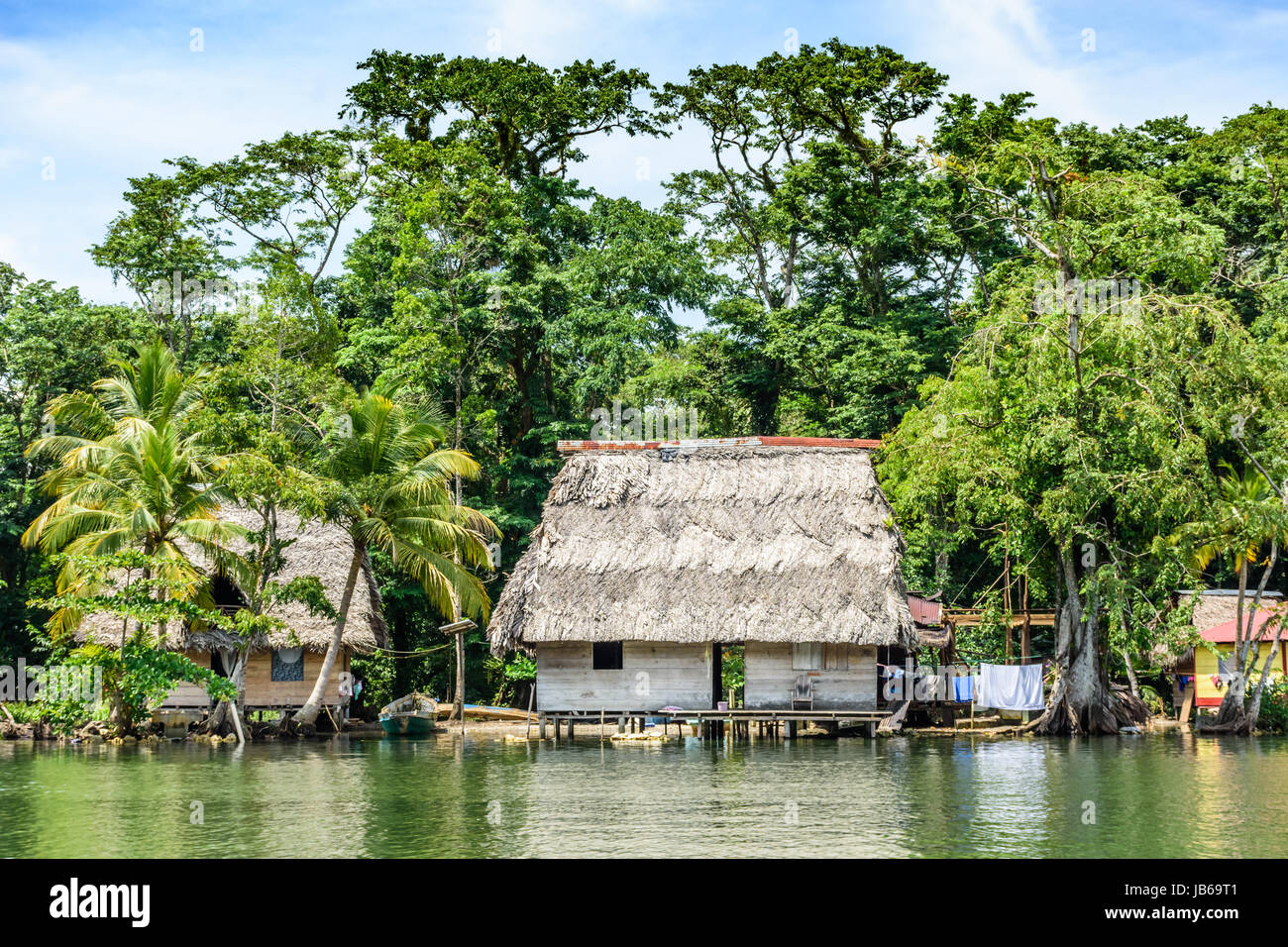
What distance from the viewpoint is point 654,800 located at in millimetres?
15633

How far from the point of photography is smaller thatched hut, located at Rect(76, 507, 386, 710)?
26422 mm

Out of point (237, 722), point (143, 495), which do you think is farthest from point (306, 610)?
point (143, 495)

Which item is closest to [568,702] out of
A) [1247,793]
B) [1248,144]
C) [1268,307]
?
[1247,793]

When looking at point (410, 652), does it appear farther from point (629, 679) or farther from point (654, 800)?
point (654, 800)

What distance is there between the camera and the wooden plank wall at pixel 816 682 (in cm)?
2575

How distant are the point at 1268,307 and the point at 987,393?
1054 cm

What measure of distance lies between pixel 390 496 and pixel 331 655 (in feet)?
11.1

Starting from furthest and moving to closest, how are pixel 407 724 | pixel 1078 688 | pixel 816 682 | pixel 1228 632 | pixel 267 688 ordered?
pixel 1228 632, pixel 267 688, pixel 407 724, pixel 816 682, pixel 1078 688

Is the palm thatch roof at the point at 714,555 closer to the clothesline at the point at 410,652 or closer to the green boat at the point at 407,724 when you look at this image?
the green boat at the point at 407,724

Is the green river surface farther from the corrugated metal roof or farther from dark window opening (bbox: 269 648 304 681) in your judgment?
the corrugated metal roof

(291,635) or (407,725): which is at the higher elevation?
(291,635)

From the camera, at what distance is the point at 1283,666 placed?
29.5 meters

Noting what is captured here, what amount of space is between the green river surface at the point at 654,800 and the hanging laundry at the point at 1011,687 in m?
3.27

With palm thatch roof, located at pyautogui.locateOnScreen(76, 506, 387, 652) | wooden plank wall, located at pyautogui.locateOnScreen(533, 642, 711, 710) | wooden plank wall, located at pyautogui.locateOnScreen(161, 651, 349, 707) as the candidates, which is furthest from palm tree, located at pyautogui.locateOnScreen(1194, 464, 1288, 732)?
wooden plank wall, located at pyautogui.locateOnScreen(161, 651, 349, 707)
